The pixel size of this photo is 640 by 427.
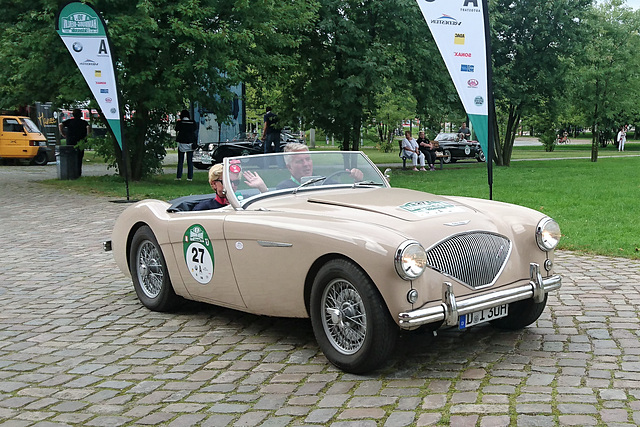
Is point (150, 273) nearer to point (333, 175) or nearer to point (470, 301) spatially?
point (333, 175)

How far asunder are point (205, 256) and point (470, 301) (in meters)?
2.19

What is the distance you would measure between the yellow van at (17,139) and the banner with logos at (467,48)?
24.9m

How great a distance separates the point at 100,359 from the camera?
5.25m

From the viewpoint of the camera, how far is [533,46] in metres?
29.7

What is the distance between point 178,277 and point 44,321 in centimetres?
125

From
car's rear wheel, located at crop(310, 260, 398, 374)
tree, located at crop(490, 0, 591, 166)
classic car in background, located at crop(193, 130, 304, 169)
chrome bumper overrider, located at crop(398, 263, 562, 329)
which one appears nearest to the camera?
chrome bumper overrider, located at crop(398, 263, 562, 329)

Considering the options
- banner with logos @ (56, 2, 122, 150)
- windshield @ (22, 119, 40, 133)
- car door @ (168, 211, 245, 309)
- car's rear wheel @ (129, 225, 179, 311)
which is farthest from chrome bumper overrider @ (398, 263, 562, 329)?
windshield @ (22, 119, 40, 133)

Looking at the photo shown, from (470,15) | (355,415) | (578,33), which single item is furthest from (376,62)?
(355,415)

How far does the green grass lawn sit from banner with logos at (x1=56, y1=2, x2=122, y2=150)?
2779 mm

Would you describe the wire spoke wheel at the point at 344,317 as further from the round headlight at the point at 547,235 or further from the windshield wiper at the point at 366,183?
the windshield wiper at the point at 366,183

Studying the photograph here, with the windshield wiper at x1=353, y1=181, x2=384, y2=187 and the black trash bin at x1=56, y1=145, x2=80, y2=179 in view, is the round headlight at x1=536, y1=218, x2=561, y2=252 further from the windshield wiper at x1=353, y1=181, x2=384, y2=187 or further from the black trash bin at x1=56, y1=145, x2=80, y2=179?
the black trash bin at x1=56, y1=145, x2=80, y2=179

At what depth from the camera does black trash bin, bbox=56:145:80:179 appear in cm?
2209

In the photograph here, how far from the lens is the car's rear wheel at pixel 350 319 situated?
179 inches

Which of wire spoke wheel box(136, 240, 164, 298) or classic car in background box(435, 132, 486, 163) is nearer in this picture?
wire spoke wheel box(136, 240, 164, 298)
